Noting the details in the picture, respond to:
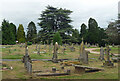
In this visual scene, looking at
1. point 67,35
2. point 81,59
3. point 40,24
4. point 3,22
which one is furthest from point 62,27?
point 81,59

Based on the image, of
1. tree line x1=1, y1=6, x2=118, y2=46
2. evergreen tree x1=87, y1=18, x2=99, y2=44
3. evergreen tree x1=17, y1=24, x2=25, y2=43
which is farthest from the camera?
evergreen tree x1=17, y1=24, x2=25, y2=43

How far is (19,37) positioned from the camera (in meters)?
67.2

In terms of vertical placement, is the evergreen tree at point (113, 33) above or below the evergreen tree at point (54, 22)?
below

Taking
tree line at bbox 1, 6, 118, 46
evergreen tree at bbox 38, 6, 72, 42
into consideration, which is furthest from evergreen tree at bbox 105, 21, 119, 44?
evergreen tree at bbox 38, 6, 72, 42

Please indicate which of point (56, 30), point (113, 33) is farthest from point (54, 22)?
point (113, 33)

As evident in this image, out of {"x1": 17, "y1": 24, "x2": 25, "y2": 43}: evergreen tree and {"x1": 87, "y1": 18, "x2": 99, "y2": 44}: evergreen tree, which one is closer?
{"x1": 87, "y1": 18, "x2": 99, "y2": 44}: evergreen tree

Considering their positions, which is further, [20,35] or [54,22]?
[20,35]

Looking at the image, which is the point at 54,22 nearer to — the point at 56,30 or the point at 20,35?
the point at 56,30

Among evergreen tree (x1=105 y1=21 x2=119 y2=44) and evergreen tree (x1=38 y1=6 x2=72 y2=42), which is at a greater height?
evergreen tree (x1=38 y1=6 x2=72 y2=42)

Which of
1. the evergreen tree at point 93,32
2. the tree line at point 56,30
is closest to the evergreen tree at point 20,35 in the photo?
the tree line at point 56,30

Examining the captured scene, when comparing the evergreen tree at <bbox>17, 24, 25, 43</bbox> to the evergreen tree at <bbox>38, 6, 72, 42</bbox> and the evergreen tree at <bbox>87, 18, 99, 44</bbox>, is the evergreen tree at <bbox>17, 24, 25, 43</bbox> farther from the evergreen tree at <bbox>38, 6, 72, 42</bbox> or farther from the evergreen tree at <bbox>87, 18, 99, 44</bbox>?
the evergreen tree at <bbox>87, 18, 99, 44</bbox>

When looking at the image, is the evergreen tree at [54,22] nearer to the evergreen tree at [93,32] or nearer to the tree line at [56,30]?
the tree line at [56,30]

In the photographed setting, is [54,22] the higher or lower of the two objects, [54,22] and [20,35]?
the higher

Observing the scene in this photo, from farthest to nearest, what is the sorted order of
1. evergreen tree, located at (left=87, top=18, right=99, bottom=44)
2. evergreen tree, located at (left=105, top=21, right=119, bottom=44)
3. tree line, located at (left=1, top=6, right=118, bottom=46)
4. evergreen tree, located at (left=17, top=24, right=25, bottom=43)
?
1. evergreen tree, located at (left=17, top=24, right=25, bottom=43)
2. evergreen tree, located at (left=87, top=18, right=99, bottom=44)
3. tree line, located at (left=1, top=6, right=118, bottom=46)
4. evergreen tree, located at (left=105, top=21, right=119, bottom=44)
